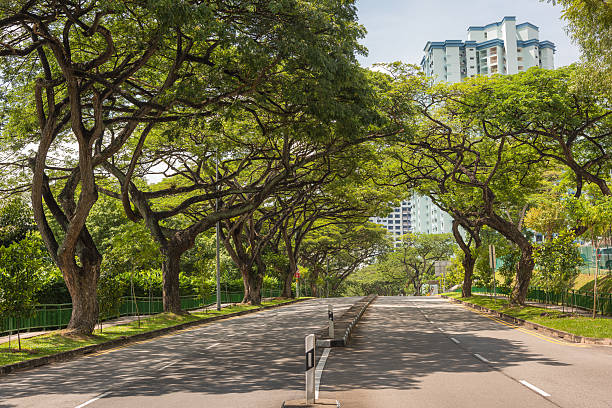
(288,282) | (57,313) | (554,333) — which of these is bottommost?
(554,333)

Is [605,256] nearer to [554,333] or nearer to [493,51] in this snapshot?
[554,333]

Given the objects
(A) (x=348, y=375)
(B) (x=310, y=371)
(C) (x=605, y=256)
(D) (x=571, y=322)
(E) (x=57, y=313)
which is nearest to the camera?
(B) (x=310, y=371)

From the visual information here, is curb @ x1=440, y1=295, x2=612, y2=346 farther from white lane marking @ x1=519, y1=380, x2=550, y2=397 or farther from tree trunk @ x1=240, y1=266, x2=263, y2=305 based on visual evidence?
tree trunk @ x1=240, y1=266, x2=263, y2=305

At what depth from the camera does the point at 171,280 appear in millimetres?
27406

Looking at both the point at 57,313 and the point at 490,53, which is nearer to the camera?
the point at 57,313

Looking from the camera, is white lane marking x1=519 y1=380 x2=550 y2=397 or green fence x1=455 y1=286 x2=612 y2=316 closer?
white lane marking x1=519 y1=380 x2=550 y2=397

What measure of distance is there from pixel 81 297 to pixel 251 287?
2247 centimetres

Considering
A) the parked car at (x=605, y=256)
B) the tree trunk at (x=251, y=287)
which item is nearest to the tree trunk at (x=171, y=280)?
the tree trunk at (x=251, y=287)

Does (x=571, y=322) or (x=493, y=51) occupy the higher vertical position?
(x=493, y=51)

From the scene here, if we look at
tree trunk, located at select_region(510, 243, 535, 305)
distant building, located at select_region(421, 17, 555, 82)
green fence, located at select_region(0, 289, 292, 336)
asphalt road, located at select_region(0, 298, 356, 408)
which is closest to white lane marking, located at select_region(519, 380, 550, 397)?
asphalt road, located at select_region(0, 298, 356, 408)

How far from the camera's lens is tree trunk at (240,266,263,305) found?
4031cm

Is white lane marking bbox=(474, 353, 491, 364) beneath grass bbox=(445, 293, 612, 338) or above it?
above

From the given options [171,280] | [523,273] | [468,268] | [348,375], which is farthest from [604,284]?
[348,375]

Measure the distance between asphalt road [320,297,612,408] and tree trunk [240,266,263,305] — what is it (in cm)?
Answer: 2227
